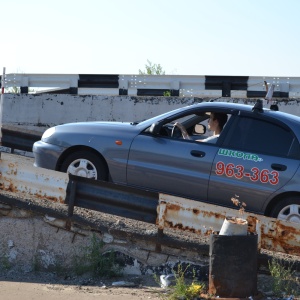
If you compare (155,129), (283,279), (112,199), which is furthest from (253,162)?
(283,279)

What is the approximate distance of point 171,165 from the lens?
10547mm

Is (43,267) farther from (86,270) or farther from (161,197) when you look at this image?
(161,197)

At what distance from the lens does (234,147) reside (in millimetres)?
10438

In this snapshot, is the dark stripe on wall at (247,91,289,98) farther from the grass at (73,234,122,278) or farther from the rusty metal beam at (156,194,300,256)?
the grass at (73,234,122,278)

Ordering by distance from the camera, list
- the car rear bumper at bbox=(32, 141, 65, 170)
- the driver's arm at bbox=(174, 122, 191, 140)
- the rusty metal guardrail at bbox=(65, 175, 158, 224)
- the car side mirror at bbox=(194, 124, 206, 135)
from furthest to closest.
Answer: the car side mirror at bbox=(194, 124, 206, 135), the car rear bumper at bbox=(32, 141, 65, 170), the driver's arm at bbox=(174, 122, 191, 140), the rusty metal guardrail at bbox=(65, 175, 158, 224)

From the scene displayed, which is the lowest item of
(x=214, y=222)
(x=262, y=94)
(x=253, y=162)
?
(x=214, y=222)

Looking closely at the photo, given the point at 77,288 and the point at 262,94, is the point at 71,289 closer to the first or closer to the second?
the point at 77,288

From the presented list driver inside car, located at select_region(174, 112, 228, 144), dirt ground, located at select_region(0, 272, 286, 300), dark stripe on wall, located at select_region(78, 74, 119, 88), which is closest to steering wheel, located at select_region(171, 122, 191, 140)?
driver inside car, located at select_region(174, 112, 228, 144)

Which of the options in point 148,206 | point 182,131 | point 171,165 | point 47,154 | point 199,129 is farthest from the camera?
point 199,129

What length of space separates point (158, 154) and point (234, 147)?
3.00ft

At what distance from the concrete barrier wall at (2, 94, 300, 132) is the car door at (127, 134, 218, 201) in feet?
21.1

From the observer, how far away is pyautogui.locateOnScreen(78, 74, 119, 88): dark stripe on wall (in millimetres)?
18734

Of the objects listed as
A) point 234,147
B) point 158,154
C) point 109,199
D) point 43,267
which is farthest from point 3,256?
point 234,147

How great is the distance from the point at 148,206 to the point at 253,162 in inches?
56.0
